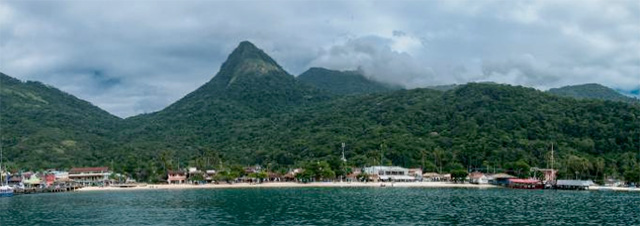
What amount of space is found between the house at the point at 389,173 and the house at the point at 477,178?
14.0m

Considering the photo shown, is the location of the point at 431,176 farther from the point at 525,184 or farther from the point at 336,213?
the point at 336,213

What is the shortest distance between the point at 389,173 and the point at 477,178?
2185 centimetres

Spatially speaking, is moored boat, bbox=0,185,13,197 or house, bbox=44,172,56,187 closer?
moored boat, bbox=0,185,13,197

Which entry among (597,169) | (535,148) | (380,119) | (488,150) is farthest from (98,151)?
(597,169)

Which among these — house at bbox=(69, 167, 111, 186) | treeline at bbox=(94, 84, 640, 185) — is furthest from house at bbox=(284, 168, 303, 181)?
house at bbox=(69, 167, 111, 186)

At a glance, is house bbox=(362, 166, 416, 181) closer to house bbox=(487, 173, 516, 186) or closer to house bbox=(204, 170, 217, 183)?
house bbox=(487, 173, 516, 186)

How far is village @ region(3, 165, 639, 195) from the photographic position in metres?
129

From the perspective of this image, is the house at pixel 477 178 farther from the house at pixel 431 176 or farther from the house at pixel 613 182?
the house at pixel 613 182

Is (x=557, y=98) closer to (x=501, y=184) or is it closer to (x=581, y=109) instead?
(x=581, y=109)

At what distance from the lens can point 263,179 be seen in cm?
14338

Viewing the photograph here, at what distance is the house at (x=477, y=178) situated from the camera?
435ft

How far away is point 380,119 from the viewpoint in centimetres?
19775

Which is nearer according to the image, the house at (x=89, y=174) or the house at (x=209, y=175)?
the house at (x=209, y=175)

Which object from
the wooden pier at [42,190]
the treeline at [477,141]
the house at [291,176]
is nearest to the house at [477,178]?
the treeline at [477,141]
